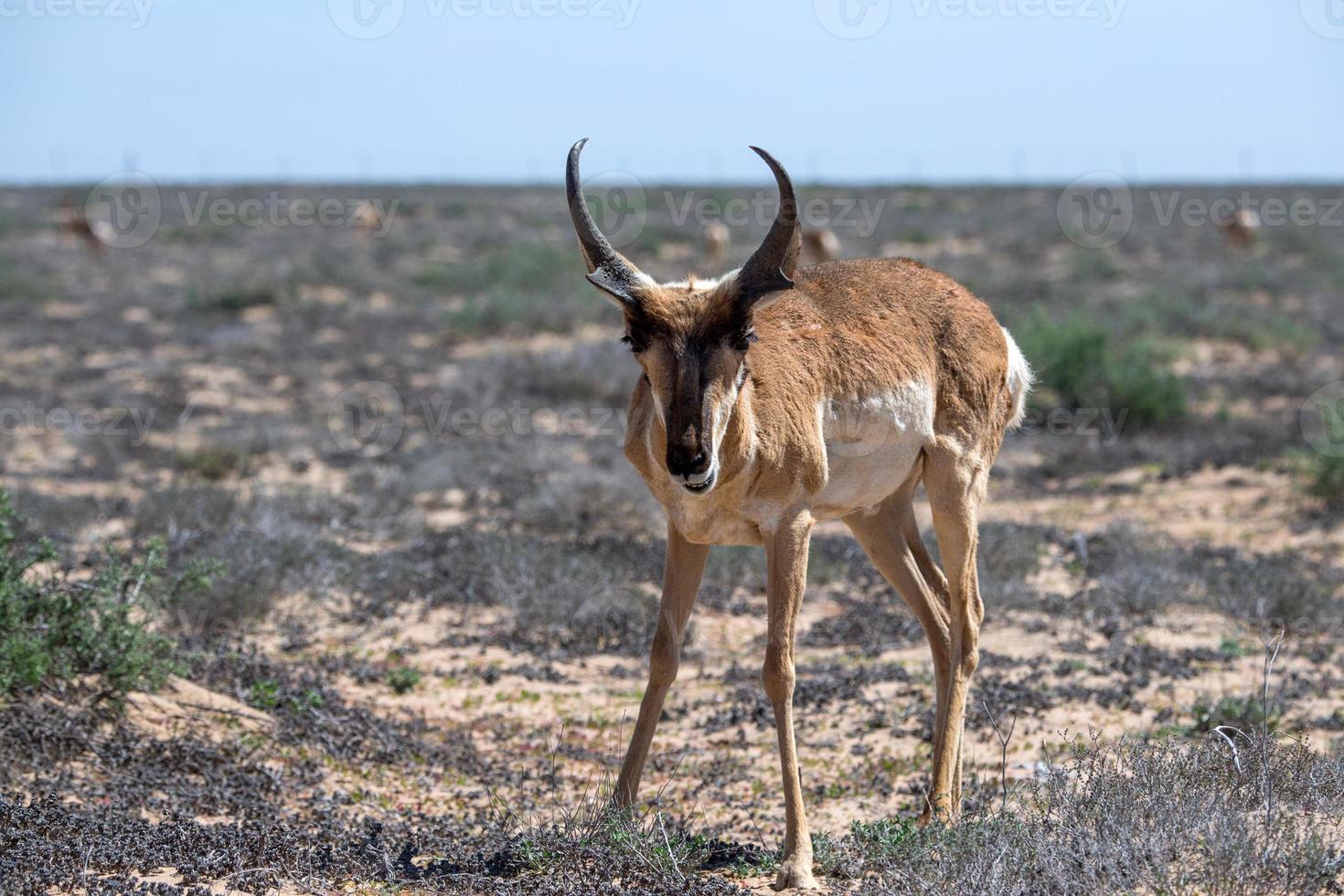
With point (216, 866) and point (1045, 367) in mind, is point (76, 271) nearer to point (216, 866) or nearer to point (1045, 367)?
point (1045, 367)

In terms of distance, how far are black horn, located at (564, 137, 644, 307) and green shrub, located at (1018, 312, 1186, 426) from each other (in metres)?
11.5

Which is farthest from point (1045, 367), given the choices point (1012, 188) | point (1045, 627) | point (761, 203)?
point (1012, 188)

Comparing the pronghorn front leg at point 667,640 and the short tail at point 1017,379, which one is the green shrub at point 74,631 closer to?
the pronghorn front leg at point 667,640

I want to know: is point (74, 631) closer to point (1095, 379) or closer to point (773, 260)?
point (773, 260)

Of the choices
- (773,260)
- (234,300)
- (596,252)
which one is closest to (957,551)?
(773,260)

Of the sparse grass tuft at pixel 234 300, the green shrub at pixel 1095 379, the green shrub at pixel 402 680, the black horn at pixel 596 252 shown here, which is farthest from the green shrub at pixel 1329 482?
the sparse grass tuft at pixel 234 300

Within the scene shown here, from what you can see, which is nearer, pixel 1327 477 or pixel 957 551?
pixel 957 551

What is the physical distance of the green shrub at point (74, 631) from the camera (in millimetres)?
5965

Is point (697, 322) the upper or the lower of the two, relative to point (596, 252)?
lower

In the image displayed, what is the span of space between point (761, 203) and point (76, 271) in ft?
77.4

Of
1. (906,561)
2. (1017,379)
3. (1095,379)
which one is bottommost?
(906,561)

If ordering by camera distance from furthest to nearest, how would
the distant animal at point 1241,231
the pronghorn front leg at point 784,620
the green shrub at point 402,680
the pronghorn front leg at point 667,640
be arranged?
1. the distant animal at point 1241,231
2. the green shrub at point 402,680
3. the pronghorn front leg at point 667,640
4. the pronghorn front leg at point 784,620

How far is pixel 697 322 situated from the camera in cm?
443

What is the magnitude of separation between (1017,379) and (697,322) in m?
2.62
